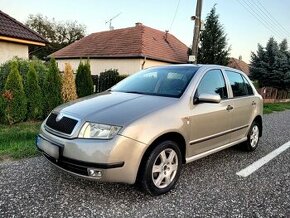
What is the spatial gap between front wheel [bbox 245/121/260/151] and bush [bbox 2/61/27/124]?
→ 215 inches

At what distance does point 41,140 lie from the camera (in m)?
4.00

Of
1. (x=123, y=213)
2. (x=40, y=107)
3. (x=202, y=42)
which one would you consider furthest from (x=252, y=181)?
(x=202, y=42)

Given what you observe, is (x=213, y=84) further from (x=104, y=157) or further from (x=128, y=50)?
(x=128, y=50)

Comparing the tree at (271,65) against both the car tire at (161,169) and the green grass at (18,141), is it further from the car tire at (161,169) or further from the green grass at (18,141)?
the car tire at (161,169)

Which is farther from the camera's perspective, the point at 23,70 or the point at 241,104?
the point at 23,70

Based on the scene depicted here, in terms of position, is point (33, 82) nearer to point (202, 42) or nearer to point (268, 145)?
point (268, 145)

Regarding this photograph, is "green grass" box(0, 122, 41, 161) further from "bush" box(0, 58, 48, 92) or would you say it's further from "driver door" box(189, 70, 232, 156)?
"driver door" box(189, 70, 232, 156)

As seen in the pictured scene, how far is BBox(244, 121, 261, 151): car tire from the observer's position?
19.9 feet

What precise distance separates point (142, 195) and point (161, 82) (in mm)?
1704

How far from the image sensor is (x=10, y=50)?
40.7ft

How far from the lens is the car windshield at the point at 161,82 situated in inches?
177

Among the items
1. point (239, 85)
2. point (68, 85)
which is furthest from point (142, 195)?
point (68, 85)

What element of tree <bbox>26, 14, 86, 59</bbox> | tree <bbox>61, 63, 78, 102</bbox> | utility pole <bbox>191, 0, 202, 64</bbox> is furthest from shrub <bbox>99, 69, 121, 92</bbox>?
tree <bbox>26, 14, 86, 59</bbox>

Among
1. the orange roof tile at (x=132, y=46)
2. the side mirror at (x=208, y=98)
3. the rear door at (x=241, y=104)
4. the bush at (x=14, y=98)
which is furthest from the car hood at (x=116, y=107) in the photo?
the orange roof tile at (x=132, y=46)
